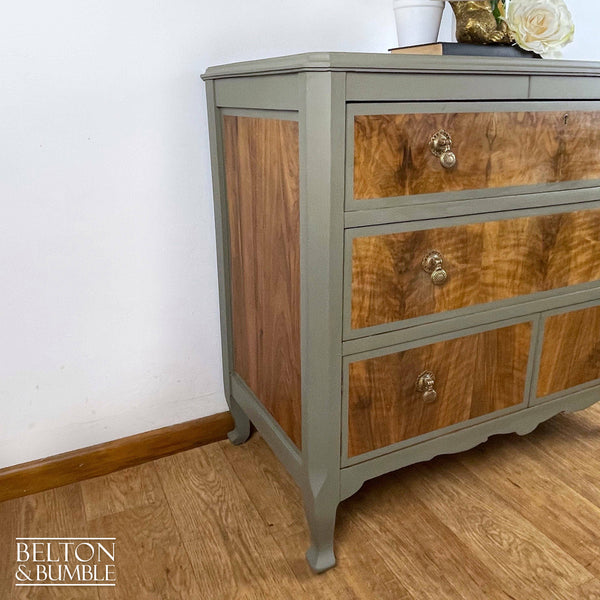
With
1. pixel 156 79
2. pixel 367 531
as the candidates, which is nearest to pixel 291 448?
pixel 367 531

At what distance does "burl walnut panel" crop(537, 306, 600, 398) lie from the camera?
52.8 inches

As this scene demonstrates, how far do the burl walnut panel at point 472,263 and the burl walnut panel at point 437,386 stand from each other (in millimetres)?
89

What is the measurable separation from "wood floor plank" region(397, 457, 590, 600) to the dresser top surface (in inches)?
35.6

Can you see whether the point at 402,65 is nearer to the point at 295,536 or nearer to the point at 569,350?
the point at 569,350

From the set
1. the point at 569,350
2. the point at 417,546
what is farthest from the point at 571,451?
the point at 417,546

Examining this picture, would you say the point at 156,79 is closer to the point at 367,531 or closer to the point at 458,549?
the point at 367,531

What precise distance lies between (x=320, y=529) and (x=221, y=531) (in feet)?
0.80

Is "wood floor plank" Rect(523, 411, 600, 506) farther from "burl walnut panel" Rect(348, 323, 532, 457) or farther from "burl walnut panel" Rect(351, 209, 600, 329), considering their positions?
"burl walnut panel" Rect(351, 209, 600, 329)

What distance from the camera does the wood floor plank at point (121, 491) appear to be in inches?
53.9

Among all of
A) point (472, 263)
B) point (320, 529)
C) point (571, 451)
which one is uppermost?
point (472, 263)

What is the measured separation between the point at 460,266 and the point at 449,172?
18 cm

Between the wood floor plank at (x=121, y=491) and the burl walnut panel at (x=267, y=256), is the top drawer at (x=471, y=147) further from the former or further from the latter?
the wood floor plank at (x=121, y=491)

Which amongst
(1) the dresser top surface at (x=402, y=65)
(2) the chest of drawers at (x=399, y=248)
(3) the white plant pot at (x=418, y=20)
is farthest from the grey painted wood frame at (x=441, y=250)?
(3) the white plant pot at (x=418, y=20)

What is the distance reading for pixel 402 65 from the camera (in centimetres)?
96
